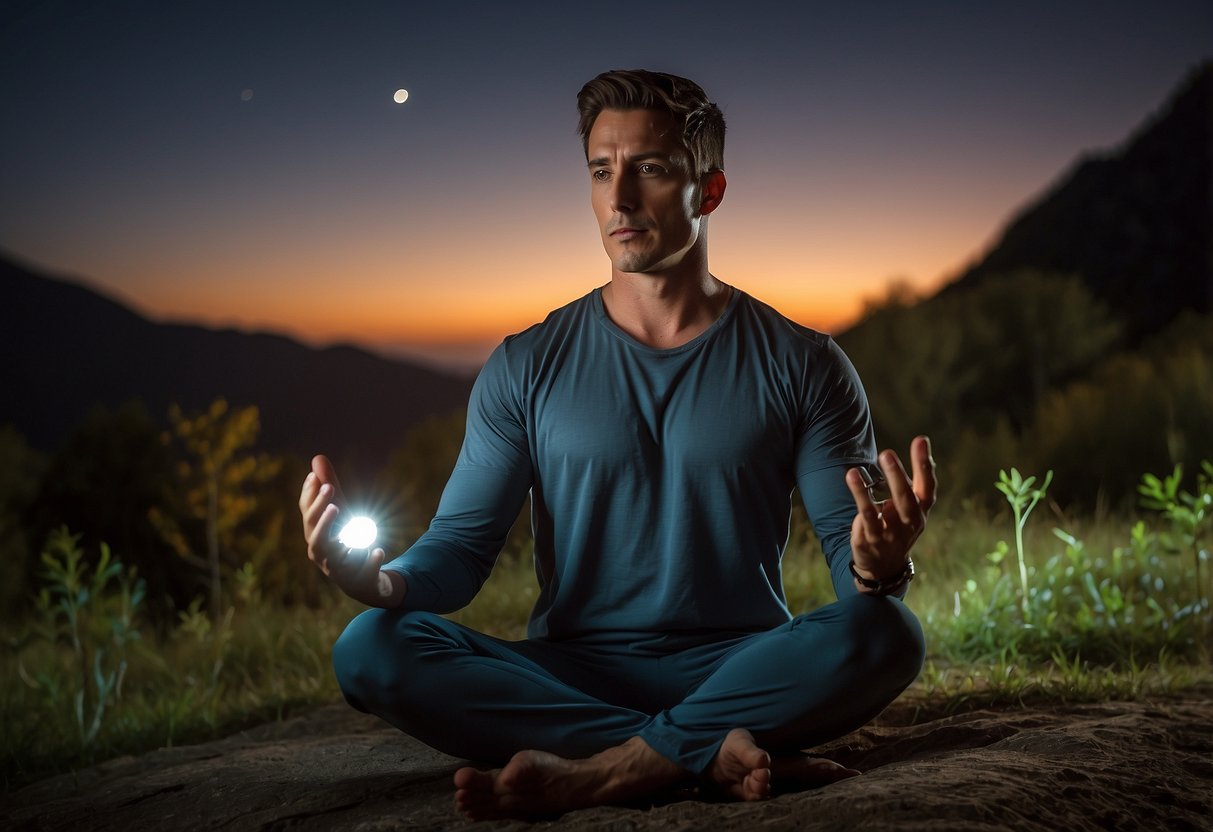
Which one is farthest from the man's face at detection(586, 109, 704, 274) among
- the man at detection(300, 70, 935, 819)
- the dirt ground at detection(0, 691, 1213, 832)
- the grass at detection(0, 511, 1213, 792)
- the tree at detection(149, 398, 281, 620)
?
the tree at detection(149, 398, 281, 620)

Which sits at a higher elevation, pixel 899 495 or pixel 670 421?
pixel 670 421

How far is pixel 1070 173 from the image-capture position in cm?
2692

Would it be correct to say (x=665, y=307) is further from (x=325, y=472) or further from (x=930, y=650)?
(x=930, y=650)

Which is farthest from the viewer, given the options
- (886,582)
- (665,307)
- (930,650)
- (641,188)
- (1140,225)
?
(1140,225)

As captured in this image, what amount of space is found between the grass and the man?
930mm

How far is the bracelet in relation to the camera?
2.31 metres

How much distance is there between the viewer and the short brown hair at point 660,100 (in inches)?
104

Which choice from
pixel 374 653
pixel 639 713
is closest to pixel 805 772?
pixel 639 713

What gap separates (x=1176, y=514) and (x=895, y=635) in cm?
184

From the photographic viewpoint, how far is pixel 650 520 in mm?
2666

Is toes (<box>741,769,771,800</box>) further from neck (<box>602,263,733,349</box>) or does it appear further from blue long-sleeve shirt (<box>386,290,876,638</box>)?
neck (<box>602,263,733,349</box>)

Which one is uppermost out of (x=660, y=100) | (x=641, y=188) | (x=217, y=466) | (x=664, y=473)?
(x=660, y=100)

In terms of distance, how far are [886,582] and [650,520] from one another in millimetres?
603

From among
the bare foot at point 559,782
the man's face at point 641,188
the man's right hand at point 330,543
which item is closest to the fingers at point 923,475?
the bare foot at point 559,782
